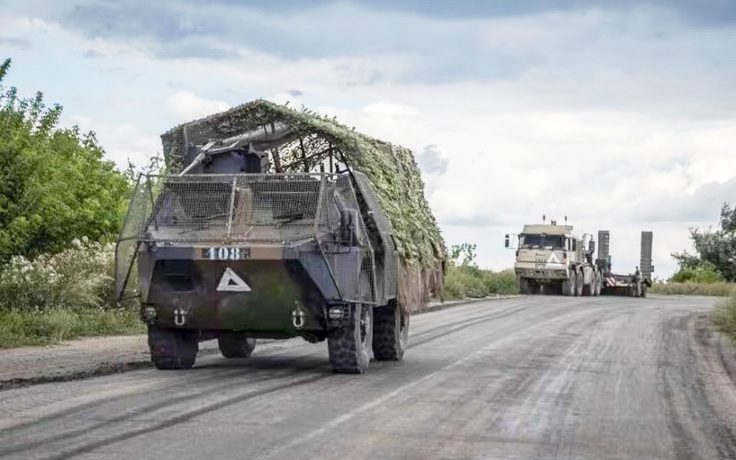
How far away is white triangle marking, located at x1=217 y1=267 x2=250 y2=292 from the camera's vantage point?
15911 mm

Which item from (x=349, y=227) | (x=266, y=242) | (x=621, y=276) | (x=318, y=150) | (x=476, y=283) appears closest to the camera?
(x=266, y=242)

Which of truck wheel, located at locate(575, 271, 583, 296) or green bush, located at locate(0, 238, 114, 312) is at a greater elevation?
truck wheel, located at locate(575, 271, 583, 296)

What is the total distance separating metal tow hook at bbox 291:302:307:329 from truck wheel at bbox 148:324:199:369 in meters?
1.68

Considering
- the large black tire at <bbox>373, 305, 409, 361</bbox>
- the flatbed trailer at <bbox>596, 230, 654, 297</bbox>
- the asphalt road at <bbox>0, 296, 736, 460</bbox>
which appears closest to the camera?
the asphalt road at <bbox>0, 296, 736, 460</bbox>

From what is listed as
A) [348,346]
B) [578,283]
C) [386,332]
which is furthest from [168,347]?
[578,283]

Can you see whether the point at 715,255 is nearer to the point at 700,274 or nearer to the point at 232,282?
the point at 700,274

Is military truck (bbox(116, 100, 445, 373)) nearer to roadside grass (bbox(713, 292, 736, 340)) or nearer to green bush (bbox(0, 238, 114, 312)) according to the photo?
green bush (bbox(0, 238, 114, 312))

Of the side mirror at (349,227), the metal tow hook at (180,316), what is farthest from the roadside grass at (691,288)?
the metal tow hook at (180,316)

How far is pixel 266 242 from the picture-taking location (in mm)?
16062

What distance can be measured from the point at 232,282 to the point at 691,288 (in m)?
53.0

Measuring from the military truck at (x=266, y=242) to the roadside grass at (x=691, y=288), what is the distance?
4535cm

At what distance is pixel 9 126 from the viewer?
2556 centimetres

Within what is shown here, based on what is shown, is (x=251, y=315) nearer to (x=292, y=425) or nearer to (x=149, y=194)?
(x=149, y=194)

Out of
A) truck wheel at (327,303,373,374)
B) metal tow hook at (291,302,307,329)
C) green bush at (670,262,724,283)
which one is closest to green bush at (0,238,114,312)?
truck wheel at (327,303,373,374)
